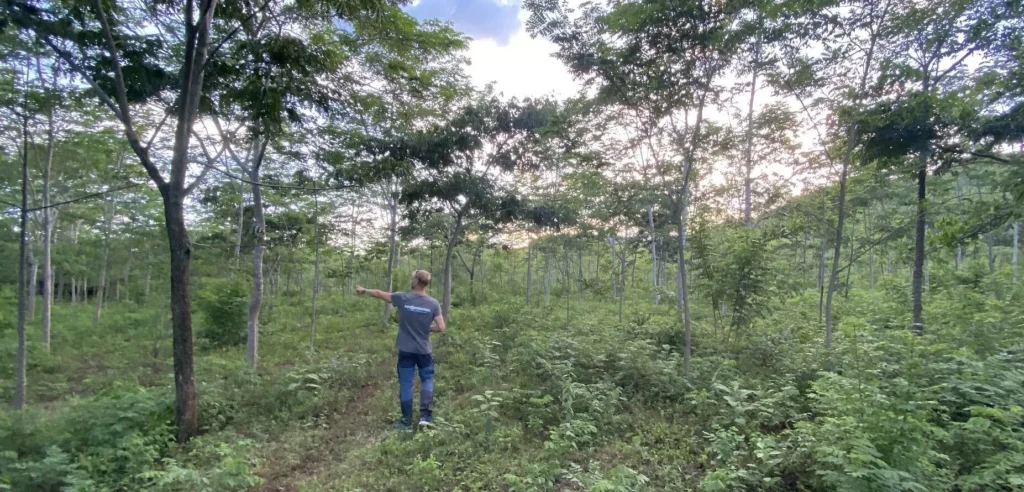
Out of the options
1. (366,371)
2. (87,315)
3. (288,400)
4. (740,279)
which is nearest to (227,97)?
(288,400)

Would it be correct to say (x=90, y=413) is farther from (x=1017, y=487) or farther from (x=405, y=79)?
(x=1017, y=487)

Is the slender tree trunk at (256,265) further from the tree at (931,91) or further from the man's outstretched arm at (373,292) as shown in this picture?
the tree at (931,91)

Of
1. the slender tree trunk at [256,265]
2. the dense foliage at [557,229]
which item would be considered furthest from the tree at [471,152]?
the slender tree trunk at [256,265]

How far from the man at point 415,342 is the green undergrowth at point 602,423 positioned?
316 mm

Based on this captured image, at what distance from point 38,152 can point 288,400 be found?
791 cm

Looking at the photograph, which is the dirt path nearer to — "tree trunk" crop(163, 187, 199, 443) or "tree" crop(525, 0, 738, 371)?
"tree trunk" crop(163, 187, 199, 443)

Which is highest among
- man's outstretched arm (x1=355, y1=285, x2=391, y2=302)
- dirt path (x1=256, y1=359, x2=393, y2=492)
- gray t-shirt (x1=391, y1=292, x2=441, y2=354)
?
man's outstretched arm (x1=355, y1=285, x2=391, y2=302)

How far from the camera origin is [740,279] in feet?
26.3

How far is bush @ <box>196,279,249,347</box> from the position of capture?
1273 centimetres

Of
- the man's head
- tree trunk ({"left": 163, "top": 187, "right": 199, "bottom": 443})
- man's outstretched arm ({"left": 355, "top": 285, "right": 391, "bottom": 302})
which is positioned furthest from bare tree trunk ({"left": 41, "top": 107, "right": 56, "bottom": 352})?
the man's head

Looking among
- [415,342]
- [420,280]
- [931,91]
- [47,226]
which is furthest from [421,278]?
[47,226]

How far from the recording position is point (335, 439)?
5531 millimetres

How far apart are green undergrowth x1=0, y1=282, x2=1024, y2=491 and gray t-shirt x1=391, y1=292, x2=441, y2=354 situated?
90 centimetres

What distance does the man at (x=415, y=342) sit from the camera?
5.31 m
